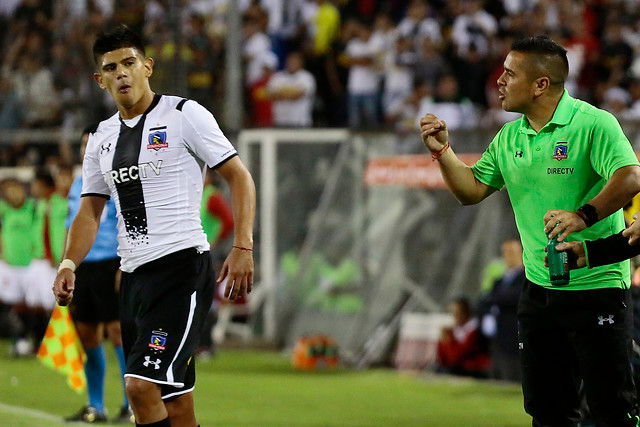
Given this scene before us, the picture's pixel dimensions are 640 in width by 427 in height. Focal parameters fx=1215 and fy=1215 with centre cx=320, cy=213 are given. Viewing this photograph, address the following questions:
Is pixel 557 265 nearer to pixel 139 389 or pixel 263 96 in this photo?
pixel 139 389

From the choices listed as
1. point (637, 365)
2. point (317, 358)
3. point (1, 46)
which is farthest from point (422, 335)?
point (1, 46)

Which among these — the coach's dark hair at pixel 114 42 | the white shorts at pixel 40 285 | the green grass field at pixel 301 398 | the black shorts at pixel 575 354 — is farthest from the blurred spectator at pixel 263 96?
the black shorts at pixel 575 354

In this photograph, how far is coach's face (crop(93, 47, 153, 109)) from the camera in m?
6.30

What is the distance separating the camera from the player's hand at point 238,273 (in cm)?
586

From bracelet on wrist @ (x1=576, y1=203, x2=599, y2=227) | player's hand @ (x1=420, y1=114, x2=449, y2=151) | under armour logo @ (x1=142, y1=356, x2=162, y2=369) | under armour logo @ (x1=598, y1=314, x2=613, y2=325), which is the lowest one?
under armour logo @ (x1=142, y1=356, x2=162, y2=369)

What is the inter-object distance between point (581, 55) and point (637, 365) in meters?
8.64

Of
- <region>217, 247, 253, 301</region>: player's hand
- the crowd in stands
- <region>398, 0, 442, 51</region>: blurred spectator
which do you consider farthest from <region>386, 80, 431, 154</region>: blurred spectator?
<region>217, 247, 253, 301</region>: player's hand

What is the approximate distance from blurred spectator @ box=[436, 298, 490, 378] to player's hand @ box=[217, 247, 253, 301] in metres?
7.49

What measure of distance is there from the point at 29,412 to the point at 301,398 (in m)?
2.66

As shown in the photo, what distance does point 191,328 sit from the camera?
6.24 metres

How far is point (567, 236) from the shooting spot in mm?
5699

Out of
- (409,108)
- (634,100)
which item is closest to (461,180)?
(634,100)

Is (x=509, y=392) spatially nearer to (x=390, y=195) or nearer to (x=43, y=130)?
(x=390, y=195)

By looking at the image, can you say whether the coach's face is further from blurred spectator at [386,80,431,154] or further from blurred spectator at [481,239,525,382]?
blurred spectator at [386,80,431,154]
